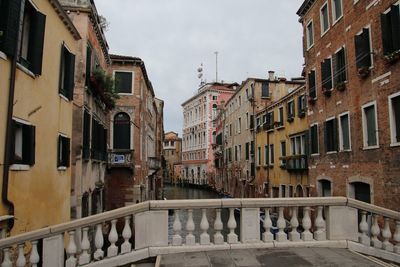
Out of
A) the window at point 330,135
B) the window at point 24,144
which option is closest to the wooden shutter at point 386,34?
the window at point 330,135

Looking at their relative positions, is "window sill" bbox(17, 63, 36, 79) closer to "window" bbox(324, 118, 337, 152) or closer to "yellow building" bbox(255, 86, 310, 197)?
"window" bbox(324, 118, 337, 152)

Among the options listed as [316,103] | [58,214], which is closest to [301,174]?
[316,103]

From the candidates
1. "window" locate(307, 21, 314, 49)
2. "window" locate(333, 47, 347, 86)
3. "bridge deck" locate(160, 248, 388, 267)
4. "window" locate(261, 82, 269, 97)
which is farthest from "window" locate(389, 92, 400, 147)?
"window" locate(261, 82, 269, 97)

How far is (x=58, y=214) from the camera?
941cm

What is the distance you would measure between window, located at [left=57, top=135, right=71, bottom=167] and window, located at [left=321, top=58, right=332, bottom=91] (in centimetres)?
1069

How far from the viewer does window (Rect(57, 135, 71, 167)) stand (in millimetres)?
9578

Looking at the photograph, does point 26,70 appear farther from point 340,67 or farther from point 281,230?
A: point 340,67

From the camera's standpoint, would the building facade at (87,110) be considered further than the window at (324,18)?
No

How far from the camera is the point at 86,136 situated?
12.6m

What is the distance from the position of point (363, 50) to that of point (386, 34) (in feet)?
4.74

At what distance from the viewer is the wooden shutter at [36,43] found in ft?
24.5

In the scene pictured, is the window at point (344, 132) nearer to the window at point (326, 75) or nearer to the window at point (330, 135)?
the window at point (330, 135)

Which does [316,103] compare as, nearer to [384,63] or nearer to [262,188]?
[384,63]

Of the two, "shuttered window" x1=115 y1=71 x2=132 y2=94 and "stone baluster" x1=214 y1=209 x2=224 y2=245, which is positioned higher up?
"shuttered window" x1=115 y1=71 x2=132 y2=94
